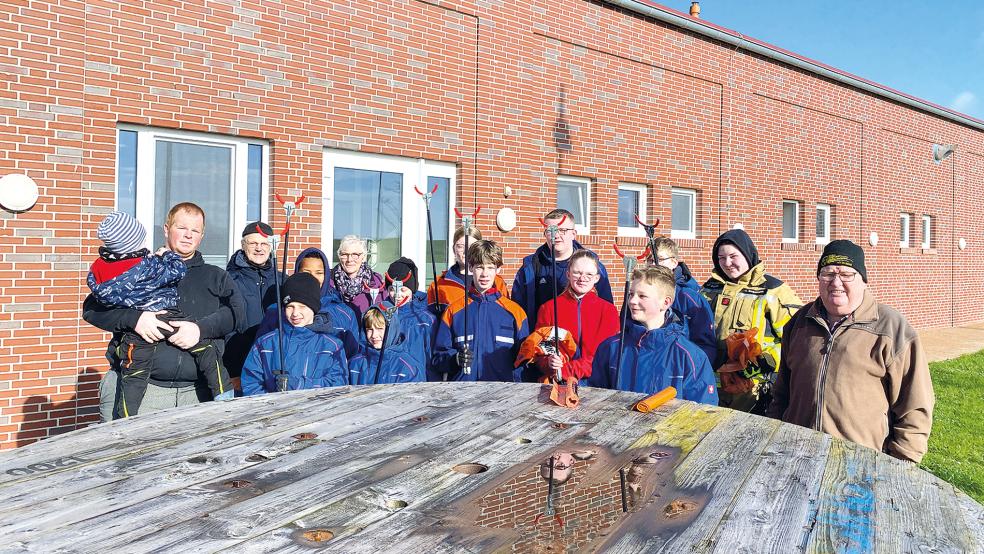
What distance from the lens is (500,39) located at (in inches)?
296

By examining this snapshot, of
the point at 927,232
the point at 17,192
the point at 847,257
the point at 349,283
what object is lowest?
the point at 349,283

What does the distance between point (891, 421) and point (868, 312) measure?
0.43 meters

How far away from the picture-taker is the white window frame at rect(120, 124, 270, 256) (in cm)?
546

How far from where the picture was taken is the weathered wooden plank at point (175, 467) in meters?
1.49

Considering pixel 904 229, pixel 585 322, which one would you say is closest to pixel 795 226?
pixel 904 229

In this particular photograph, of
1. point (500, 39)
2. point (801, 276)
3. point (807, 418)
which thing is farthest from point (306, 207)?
point (801, 276)

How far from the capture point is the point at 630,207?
9141mm

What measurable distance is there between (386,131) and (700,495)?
18.5 feet

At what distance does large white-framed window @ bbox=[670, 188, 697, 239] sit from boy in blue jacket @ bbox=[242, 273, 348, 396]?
6.87 m

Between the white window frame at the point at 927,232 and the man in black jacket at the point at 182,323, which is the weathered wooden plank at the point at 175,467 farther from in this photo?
the white window frame at the point at 927,232

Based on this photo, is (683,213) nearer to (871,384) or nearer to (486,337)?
(486,337)

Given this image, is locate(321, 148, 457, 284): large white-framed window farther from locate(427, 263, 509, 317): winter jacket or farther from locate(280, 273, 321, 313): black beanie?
locate(280, 273, 321, 313): black beanie

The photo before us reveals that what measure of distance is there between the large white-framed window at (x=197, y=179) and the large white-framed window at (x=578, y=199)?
11.9ft

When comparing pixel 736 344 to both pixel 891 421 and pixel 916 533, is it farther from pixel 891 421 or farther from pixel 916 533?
pixel 916 533
